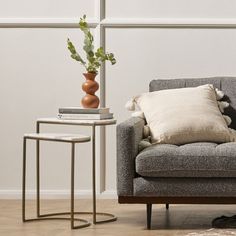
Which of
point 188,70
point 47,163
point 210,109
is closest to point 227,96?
point 210,109

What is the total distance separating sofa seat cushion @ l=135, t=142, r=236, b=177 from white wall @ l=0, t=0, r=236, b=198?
1.34m

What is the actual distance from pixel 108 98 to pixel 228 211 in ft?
3.90

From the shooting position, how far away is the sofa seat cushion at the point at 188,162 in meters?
4.09

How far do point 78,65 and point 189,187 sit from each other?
166 cm

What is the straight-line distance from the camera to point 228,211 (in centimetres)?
491

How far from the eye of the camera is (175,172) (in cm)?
411

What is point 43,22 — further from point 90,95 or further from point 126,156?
point 126,156

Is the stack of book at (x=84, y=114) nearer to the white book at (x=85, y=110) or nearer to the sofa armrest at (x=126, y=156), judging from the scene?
the white book at (x=85, y=110)

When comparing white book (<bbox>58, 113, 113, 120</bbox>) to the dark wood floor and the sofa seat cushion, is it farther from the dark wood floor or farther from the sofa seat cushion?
the dark wood floor

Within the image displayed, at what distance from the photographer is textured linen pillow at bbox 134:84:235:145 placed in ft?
14.4

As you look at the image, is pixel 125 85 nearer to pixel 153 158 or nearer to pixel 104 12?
pixel 104 12

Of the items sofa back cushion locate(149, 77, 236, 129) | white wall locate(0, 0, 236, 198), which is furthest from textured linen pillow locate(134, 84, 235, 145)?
white wall locate(0, 0, 236, 198)

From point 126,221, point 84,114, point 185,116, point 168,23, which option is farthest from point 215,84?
point 126,221

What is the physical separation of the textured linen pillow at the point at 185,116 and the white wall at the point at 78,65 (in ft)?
2.54
